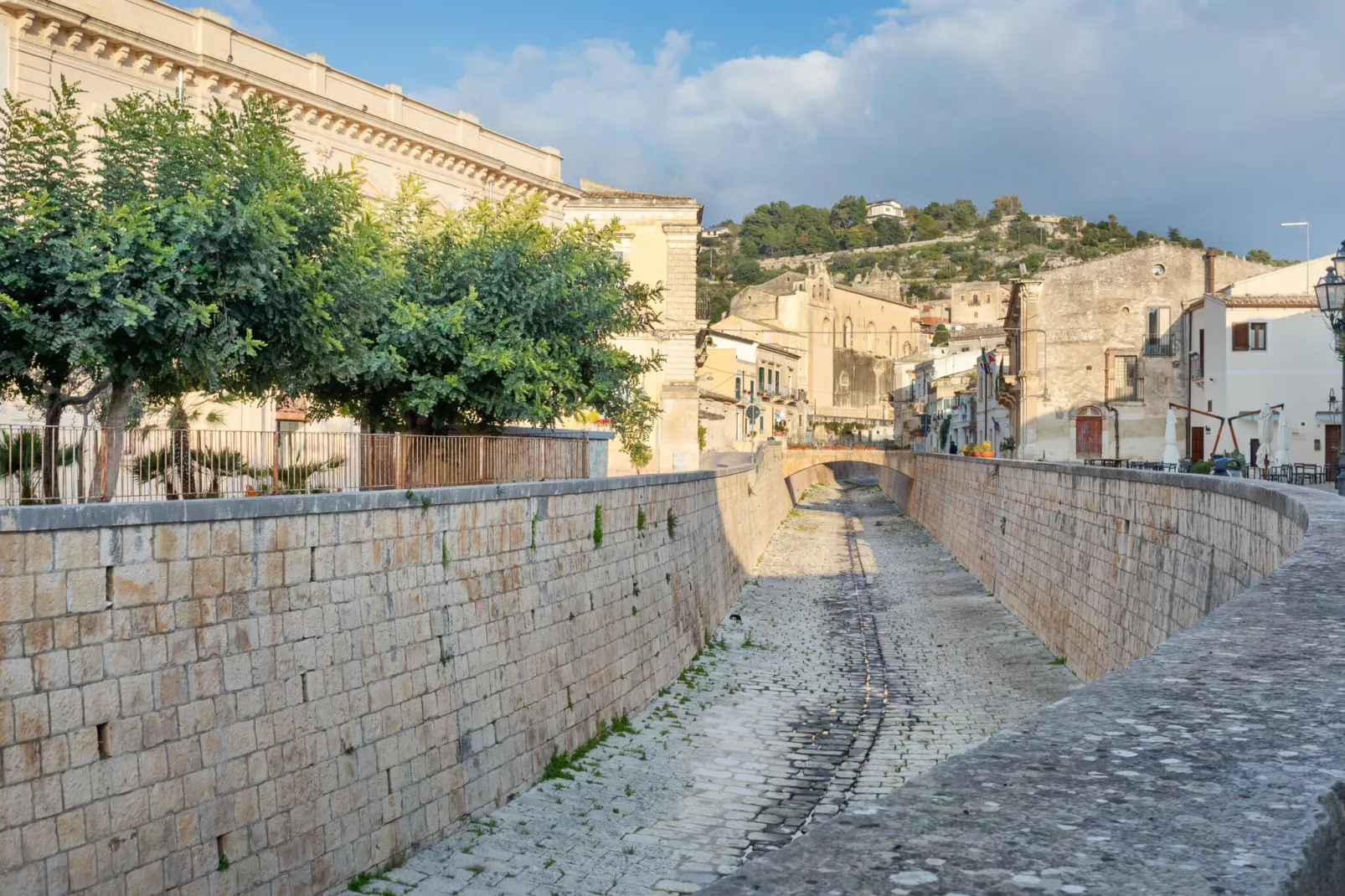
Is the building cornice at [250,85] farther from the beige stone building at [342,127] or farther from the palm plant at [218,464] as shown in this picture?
the palm plant at [218,464]

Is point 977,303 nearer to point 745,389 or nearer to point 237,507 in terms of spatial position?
point 745,389

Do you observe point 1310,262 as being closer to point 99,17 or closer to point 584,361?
point 584,361

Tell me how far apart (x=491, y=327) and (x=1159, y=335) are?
3207cm

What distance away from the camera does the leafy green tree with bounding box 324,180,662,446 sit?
2206cm

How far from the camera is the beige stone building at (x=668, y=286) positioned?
155 feet

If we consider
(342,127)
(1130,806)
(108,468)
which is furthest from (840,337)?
(1130,806)

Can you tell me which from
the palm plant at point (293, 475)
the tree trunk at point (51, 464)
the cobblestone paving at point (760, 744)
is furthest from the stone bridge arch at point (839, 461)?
the tree trunk at point (51, 464)

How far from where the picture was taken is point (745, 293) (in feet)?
362

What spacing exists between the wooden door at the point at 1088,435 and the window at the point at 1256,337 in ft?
27.9

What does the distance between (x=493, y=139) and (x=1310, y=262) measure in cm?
2755

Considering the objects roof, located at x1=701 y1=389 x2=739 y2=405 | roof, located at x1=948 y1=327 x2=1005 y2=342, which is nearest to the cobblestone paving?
roof, located at x1=701 y1=389 x2=739 y2=405

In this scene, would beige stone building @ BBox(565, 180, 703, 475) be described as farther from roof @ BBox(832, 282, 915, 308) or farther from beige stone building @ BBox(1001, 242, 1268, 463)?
roof @ BBox(832, 282, 915, 308)

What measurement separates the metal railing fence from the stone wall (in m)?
0.98

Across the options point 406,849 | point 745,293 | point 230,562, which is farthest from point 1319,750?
point 745,293
